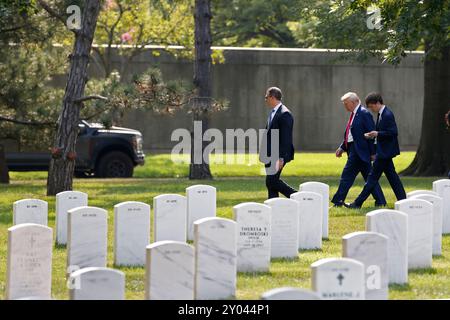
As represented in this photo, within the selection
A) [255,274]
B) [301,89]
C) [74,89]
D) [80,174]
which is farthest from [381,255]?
[301,89]

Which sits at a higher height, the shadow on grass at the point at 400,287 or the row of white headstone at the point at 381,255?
the row of white headstone at the point at 381,255

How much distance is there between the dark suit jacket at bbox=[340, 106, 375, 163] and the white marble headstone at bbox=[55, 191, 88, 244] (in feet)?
17.7

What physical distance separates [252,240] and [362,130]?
21.5 feet

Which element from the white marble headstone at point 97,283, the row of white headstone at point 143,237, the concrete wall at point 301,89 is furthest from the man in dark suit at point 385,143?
the concrete wall at point 301,89

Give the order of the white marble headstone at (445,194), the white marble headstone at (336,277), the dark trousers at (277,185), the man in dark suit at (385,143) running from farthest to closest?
the man in dark suit at (385,143) < the dark trousers at (277,185) < the white marble headstone at (445,194) < the white marble headstone at (336,277)

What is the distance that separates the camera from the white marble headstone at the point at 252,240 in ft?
41.3

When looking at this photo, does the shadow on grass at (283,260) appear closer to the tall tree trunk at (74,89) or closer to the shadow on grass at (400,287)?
the shadow on grass at (400,287)

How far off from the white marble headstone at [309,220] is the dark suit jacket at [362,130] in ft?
13.0

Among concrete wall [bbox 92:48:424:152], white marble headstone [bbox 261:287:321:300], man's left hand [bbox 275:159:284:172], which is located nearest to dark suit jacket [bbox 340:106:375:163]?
man's left hand [bbox 275:159:284:172]

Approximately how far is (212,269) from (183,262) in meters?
0.85

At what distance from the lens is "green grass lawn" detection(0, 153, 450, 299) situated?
37.9 ft

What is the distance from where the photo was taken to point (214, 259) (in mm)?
10570

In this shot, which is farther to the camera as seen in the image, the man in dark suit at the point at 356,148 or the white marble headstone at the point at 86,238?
the man in dark suit at the point at 356,148
